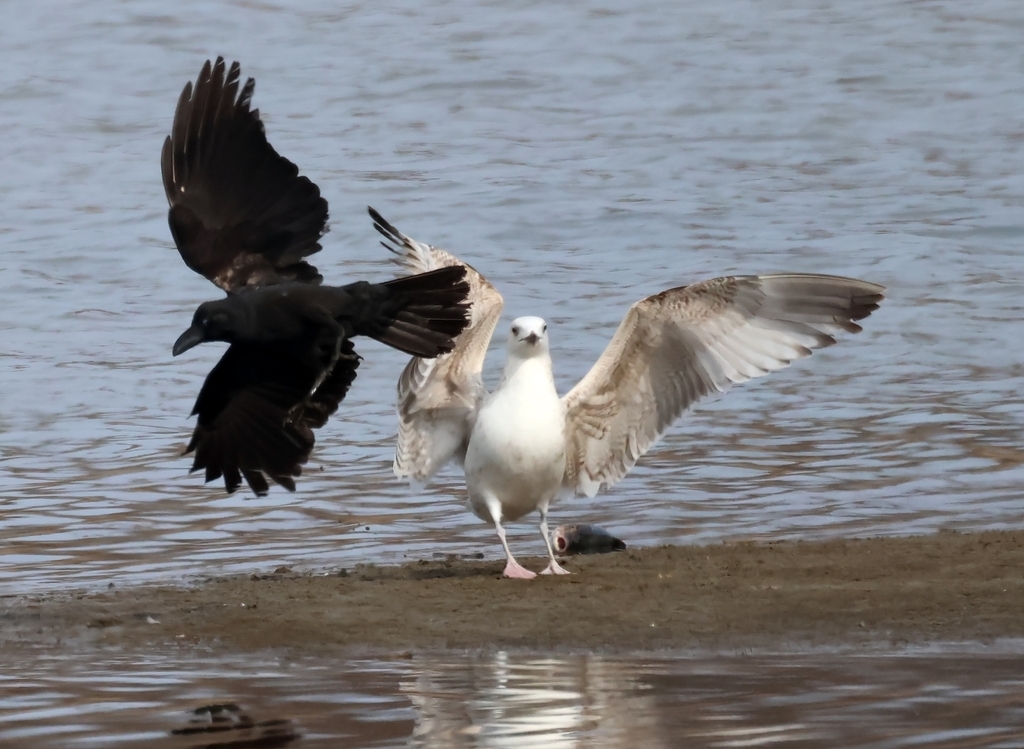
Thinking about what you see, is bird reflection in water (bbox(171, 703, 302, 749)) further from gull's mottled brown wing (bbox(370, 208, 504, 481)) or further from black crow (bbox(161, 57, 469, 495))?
gull's mottled brown wing (bbox(370, 208, 504, 481))

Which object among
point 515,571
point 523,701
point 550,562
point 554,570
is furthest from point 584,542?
point 523,701

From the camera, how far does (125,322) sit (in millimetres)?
15477

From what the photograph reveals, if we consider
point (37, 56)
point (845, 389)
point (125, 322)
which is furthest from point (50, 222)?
point (845, 389)

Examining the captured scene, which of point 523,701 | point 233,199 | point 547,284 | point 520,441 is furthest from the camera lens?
point 547,284

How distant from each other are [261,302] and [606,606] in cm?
192

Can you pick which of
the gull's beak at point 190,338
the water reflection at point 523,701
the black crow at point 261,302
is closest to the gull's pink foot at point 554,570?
the black crow at point 261,302

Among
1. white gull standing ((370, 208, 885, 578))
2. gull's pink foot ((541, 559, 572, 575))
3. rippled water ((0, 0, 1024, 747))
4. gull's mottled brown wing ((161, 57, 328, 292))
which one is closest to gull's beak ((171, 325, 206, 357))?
gull's mottled brown wing ((161, 57, 328, 292))

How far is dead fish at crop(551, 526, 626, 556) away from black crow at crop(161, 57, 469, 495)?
1396 millimetres

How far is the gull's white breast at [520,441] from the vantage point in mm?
8188

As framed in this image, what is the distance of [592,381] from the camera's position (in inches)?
334

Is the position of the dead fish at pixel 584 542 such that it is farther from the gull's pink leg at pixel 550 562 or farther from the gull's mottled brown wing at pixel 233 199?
the gull's mottled brown wing at pixel 233 199

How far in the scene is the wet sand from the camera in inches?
265

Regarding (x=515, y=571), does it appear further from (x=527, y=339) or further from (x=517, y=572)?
(x=527, y=339)

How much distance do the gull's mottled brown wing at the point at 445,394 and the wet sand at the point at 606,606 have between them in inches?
24.5
